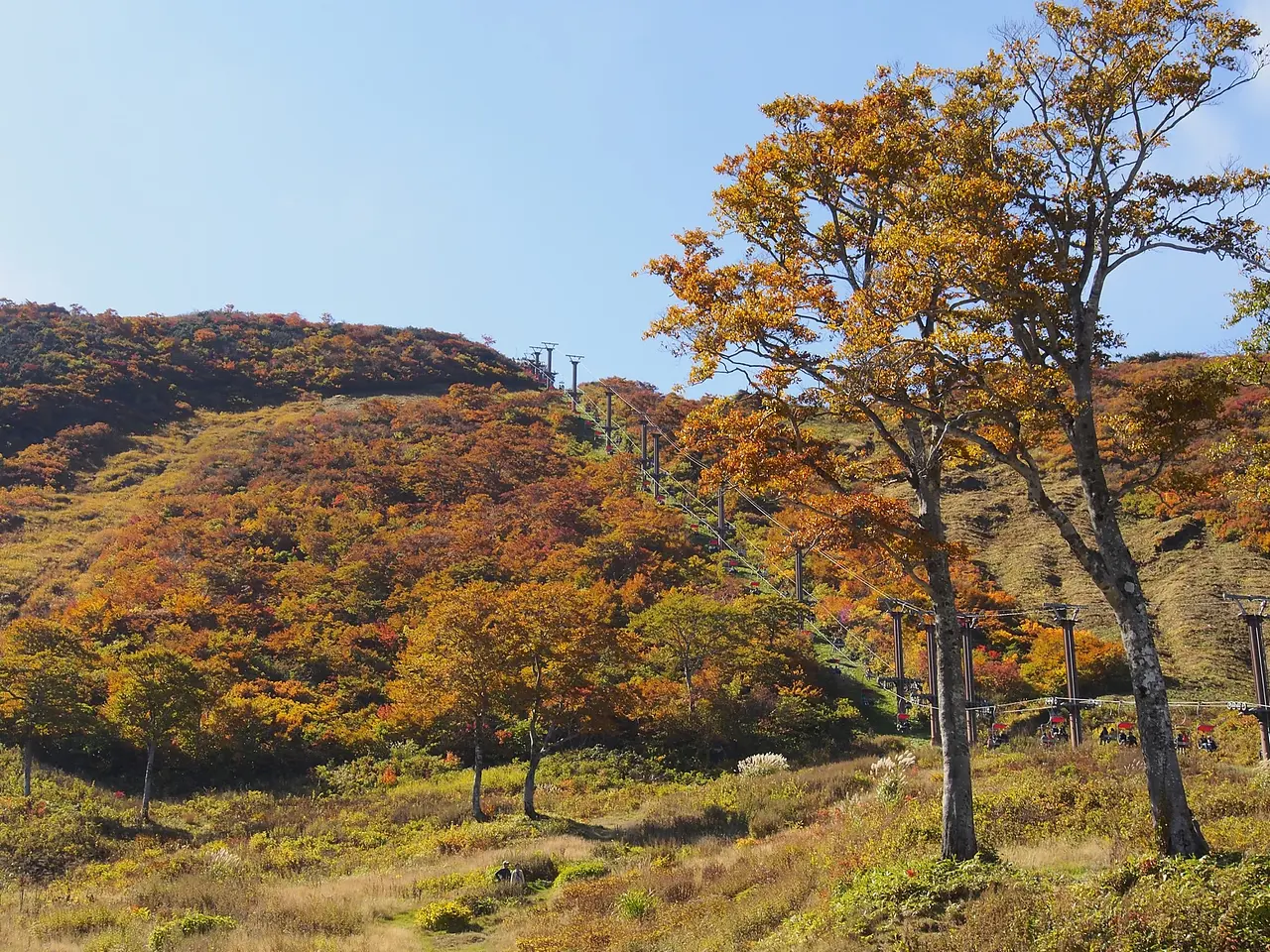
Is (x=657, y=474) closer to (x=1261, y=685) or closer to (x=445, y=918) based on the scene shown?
(x=1261, y=685)

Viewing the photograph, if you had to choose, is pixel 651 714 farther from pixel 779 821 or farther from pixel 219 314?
pixel 219 314

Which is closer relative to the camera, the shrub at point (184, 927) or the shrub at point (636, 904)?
the shrub at point (184, 927)

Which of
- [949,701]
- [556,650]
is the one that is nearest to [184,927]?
[949,701]

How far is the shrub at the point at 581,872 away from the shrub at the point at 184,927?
5.87 metres

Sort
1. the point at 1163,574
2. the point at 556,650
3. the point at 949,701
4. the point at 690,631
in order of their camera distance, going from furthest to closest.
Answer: the point at 1163,574
the point at 690,631
the point at 556,650
the point at 949,701

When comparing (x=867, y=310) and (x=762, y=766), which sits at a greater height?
(x=867, y=310)

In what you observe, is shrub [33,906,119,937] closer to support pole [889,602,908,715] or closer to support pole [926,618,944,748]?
support pole [926,618,944,748]

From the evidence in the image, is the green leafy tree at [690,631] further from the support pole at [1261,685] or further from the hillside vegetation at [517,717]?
the support pole at [1261,685]

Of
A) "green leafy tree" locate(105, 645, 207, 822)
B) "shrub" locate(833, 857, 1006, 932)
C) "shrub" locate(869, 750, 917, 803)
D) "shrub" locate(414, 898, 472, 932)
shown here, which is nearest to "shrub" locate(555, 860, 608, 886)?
"shrub" locate(414, 898, 472, 932)

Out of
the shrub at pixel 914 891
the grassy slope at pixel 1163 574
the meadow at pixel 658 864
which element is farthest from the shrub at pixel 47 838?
the grassy slope at pixel 1163 574

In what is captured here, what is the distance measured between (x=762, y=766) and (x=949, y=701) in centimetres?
1713

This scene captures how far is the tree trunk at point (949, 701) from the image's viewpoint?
12.4 metres

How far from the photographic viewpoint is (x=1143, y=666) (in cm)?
1129

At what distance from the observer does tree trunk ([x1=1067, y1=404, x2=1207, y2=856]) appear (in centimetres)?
1084
